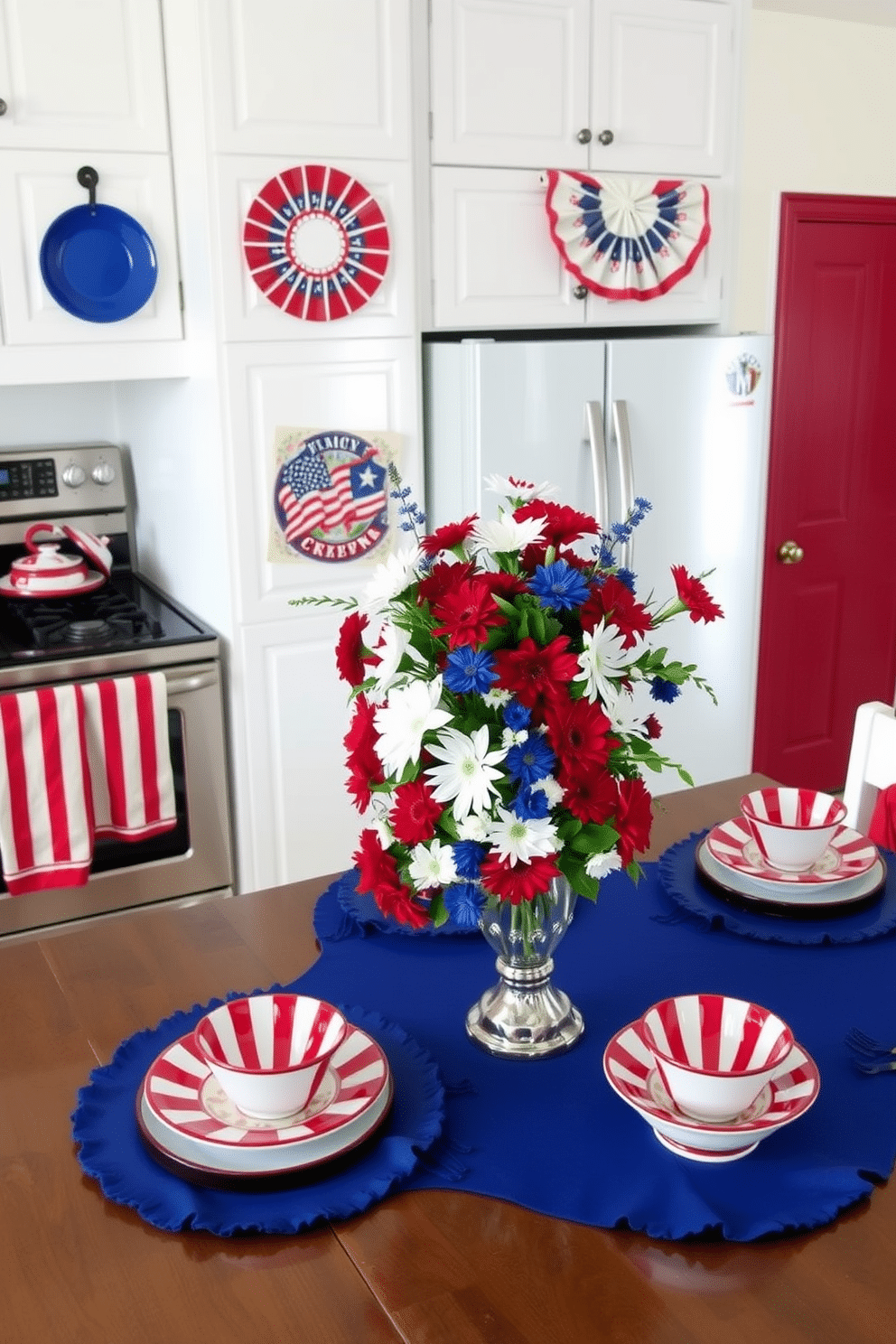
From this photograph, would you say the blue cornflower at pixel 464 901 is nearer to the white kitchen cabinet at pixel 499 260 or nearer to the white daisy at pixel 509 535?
the white daisy at pixel 509 535

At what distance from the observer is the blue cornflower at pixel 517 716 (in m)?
1.08

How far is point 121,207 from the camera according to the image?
2463mm

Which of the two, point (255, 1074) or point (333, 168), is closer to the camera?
point (255, 1074)

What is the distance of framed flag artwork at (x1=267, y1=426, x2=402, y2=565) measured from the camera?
98.3 inches

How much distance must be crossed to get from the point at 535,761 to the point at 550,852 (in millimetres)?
85

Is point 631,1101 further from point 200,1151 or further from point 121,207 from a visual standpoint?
point 121,207

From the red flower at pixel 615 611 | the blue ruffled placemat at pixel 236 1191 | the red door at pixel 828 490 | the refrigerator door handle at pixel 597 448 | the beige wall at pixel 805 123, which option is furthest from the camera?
the red door at pixel 828 490

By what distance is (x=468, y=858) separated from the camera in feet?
3.63

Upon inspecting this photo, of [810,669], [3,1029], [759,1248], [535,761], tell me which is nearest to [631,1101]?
[759,1248]

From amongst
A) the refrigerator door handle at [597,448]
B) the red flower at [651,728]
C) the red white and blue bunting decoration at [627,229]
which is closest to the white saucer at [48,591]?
the refrigerator door handle at [597,448]

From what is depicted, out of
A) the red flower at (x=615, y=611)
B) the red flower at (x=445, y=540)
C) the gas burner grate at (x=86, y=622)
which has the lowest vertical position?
the gas burner grate at (x=86, y=622)

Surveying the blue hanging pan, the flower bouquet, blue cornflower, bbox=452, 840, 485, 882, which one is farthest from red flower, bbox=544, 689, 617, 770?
the blue hanging pan

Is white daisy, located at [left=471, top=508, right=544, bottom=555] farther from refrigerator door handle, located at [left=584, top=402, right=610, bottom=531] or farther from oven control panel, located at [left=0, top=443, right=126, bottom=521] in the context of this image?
oven control panel, located at [left=0, top=443, right=126, bottom=521]

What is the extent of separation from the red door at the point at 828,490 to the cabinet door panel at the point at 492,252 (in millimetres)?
1375
